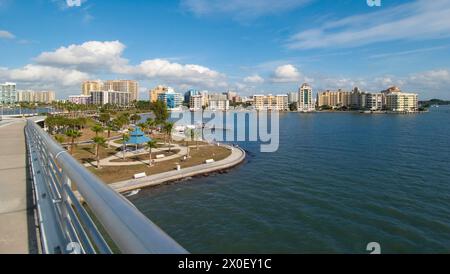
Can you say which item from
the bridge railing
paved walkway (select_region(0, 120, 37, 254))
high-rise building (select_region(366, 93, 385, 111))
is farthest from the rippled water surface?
high-rise building (select_region(366, 93, 385, 111))

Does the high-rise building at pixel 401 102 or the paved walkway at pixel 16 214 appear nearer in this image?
the paved walkway at pixel 16 214

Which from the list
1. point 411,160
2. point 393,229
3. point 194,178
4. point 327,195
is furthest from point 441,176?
point 194,178

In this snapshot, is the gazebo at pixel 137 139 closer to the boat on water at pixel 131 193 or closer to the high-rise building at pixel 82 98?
the boat on water at pixel 131 193

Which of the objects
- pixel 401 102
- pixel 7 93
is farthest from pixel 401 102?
pixel 7 93

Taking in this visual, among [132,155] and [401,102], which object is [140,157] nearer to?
[132,155]

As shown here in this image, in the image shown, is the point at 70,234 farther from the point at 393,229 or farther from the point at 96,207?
the point at 393,229

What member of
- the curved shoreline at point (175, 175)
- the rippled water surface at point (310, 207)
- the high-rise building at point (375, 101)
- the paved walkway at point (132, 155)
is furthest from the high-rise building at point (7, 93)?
→ the high-rise building at point (375, 101)

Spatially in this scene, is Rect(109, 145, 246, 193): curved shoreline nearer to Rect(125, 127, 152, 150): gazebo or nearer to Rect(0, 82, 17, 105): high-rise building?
Rect(125, 127, 152, 150): gazebo
